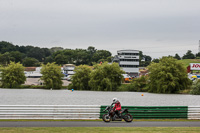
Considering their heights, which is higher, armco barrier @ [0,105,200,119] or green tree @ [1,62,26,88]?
green tree @ [1,62,26,88]

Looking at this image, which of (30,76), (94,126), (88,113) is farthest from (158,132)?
(30,76)

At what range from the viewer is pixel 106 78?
3573 inches

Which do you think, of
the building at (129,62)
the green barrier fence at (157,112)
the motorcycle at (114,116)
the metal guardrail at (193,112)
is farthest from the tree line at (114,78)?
the building at (129,62)

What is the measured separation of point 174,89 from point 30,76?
86550 millimetres

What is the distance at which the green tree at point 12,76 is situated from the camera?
329ft

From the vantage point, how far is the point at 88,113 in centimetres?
2600

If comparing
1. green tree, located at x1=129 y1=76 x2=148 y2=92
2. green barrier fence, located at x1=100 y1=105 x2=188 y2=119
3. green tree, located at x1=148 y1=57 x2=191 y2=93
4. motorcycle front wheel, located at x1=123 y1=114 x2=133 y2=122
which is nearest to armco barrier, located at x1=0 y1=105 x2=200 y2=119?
green barrier fence, located at x1=100 y1=105 x2=188 y2=119

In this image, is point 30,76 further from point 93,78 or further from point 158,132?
point 158,132

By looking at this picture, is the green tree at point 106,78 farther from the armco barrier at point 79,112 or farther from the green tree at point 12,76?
the armco barrier at point 79,112

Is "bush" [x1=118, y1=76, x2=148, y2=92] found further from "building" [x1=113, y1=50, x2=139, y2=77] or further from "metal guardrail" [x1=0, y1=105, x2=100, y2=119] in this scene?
"metal guardrail" [x1=0, y1=105, x2=100, y2=119]

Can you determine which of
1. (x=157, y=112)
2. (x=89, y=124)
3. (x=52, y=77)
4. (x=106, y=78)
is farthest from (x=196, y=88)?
(x=89, y=124)

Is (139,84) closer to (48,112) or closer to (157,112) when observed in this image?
(157,112)

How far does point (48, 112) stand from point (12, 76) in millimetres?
78981

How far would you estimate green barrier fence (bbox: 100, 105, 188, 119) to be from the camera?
26.8 metres
